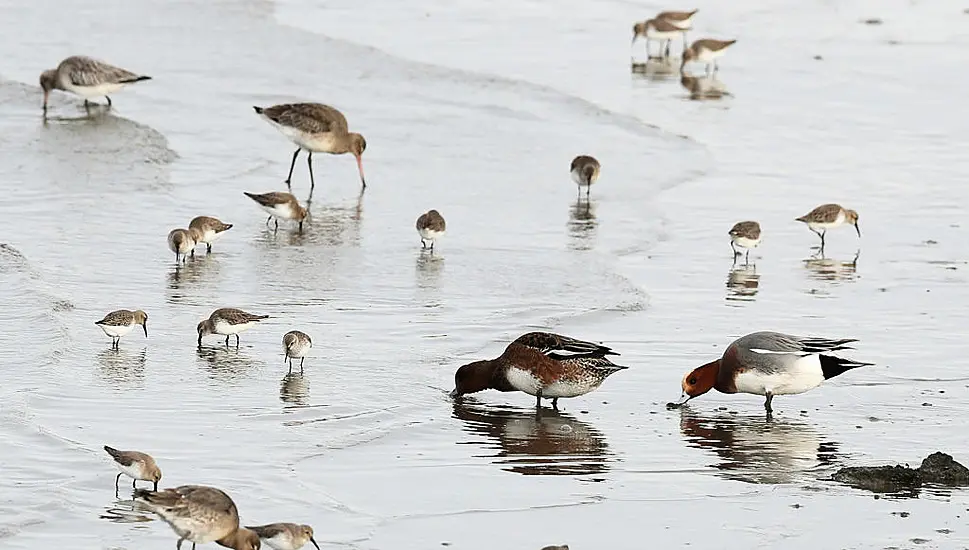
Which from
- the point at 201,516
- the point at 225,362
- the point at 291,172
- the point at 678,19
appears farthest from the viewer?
the point at 678,19

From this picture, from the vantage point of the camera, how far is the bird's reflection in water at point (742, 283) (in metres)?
14.5

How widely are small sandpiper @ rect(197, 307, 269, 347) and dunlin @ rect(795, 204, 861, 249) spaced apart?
6533 mm

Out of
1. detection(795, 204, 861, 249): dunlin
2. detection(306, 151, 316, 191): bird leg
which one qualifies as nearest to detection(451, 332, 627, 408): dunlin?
detection(795, 204, 861, 249): dunlin

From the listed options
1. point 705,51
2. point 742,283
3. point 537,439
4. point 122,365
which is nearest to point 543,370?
point 537,439

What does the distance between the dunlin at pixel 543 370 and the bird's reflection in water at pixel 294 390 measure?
980 millimetres

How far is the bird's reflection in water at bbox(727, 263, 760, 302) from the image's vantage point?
14.5m

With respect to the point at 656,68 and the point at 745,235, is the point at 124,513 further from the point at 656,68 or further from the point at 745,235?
the point at 656,68

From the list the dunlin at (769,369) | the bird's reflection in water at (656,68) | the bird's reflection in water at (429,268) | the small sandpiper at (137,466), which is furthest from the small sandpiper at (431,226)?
the bird's reflection in water at (656,68)

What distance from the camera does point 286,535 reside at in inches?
299

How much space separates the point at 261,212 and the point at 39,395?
7.16 m

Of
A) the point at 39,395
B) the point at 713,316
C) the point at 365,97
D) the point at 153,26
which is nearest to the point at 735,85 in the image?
the point at 365,97

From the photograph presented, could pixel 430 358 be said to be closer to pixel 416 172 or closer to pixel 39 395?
pixel 39 395

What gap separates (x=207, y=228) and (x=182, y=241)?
547mm

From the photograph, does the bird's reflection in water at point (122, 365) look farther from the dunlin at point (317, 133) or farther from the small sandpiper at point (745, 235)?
the dunlin at point (317, 133)
